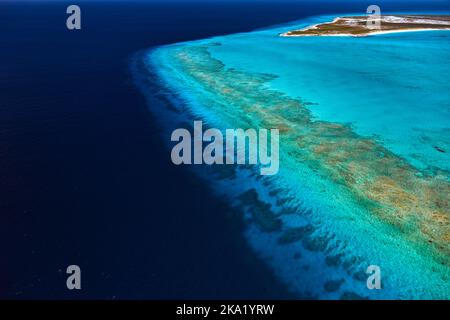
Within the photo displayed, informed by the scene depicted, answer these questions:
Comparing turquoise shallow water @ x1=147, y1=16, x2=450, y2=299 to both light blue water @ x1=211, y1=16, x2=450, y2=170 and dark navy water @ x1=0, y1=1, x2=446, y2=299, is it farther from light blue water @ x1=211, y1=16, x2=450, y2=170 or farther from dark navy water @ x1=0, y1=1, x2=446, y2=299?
dark navy water @ x1=0, y1=1, x2=446, y2=299

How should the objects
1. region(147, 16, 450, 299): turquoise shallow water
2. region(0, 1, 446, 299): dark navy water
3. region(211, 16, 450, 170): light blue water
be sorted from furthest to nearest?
region(211, 16, 450, 170): light blue water < region(147, 16, 450, 299): turquoise shallow water < region(0, 1, 446, 299): dark navy water

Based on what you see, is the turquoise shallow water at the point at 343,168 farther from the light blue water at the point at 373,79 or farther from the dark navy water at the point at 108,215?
the dark navy water at the point at 108,215

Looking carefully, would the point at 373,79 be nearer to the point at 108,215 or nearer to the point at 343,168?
the point at 343,168

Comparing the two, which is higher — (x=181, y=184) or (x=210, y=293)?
(x=181, y=184)

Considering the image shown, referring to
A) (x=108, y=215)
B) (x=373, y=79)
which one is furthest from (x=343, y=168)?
(x=373, y=79)

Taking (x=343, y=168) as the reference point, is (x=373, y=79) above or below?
above

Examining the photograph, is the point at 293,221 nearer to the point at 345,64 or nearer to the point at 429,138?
the point at 429,138

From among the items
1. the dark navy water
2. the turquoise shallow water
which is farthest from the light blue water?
the dark navy water

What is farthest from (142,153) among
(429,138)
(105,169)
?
(429,138)
